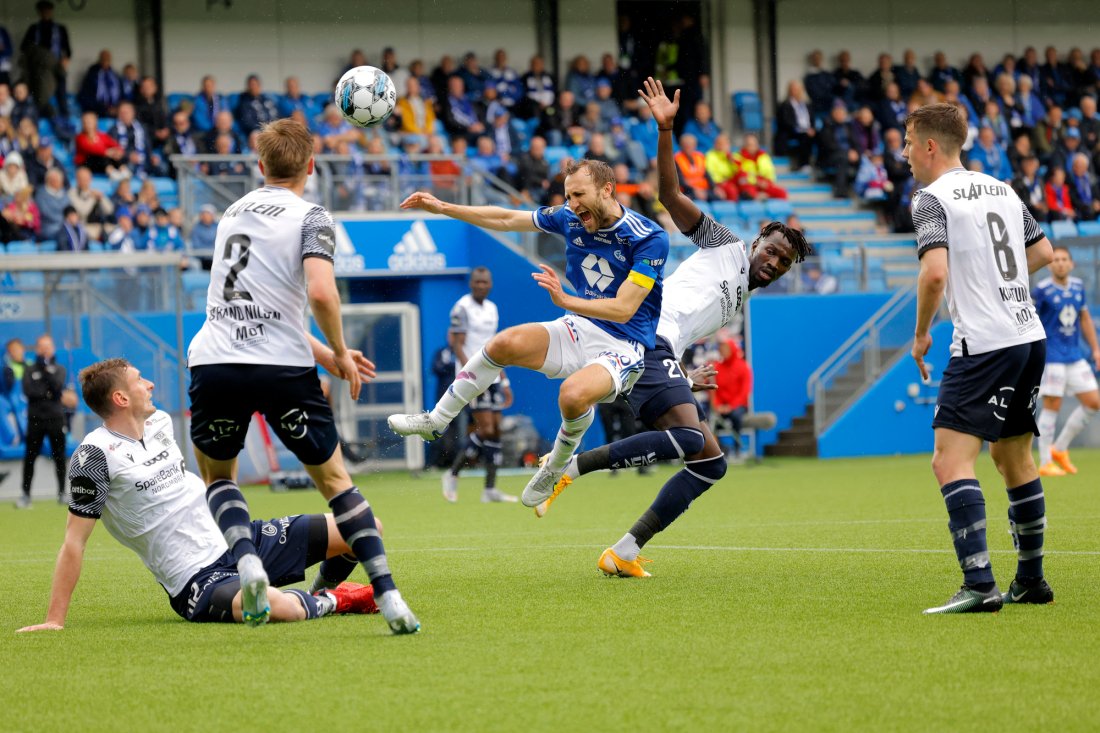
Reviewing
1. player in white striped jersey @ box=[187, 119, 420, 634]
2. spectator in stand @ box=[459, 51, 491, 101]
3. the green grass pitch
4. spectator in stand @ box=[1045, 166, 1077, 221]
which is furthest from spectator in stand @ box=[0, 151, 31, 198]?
spectator in stand @ box=[1045, 166, 1077, 221]

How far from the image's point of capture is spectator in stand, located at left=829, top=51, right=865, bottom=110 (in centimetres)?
2836

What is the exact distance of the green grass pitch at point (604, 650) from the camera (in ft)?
14.5

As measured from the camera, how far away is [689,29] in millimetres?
28703

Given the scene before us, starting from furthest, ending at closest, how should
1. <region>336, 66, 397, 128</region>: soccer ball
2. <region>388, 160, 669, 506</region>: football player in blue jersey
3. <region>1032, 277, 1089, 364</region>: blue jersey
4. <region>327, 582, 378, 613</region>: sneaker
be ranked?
<region>1032, 277, 1089, 364</region>: blue jersey → <region>336, 66, 397, 128</region>: soccer ball → <region>388, 160, 669, 506</region>: football player in blue jersey → <region>327, 582, 378, 613</region>: sneaker

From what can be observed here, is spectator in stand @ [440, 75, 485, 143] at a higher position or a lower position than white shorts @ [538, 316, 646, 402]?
higher

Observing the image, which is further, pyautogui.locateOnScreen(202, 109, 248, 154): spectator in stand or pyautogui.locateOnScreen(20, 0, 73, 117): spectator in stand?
pyautogui.locateOnScreen(20, 0, 73, 117): spectator in stand

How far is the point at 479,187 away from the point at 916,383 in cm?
722

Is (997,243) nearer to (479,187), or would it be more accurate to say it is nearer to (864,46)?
(479,187)

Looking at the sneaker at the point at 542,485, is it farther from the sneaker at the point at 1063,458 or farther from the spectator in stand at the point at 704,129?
the spectator in stand at the point at 704,129

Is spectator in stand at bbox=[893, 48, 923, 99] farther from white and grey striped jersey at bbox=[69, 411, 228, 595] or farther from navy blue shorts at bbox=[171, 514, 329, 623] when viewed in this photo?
white and grey striped jersey at bbox=[69, 411, 228, 595]

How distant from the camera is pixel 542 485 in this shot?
27.5 feet

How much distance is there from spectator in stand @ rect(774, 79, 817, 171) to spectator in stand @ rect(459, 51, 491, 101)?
593 centimetres

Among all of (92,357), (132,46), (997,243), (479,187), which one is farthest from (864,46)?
(997,243)

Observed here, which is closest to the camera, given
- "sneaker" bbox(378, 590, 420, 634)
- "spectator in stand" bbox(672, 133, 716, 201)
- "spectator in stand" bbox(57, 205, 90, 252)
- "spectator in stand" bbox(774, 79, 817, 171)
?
"sneaker" bbox(378, 590, 420, 634)
